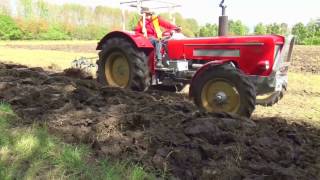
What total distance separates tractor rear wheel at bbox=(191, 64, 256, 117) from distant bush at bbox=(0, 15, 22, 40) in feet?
158

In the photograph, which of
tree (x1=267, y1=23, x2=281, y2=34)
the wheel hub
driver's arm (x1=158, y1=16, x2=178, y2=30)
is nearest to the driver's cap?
driver's arm (x1=158, y1=16, x2=178, y2=30)

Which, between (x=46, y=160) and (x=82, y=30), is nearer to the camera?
(x=46, y=160)

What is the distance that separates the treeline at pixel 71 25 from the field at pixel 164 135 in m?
29.1

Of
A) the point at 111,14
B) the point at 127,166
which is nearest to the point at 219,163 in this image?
the point at 127,166

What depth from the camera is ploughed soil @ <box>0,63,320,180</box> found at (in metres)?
4.71

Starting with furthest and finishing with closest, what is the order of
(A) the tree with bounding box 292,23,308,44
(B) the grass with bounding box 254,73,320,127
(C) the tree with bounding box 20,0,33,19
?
(C) the tree with bounding box 20,0,33,19 < (A) the tree with bounding box 292,23,308,44 < (B) the grass with bounding box 254,73,320,127

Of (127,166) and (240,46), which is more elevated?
(240,46)

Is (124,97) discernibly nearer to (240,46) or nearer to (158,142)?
(240,46)

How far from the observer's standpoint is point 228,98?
7.52 meters

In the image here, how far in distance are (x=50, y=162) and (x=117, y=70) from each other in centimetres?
533

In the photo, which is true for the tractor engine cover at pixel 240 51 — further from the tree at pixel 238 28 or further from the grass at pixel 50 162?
the tree at pixel 238 28

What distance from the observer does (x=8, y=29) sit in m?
54.0

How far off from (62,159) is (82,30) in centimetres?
6135

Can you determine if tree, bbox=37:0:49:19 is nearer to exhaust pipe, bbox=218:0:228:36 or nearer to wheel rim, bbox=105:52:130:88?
wheel rim, bbox=105:52:130:88
